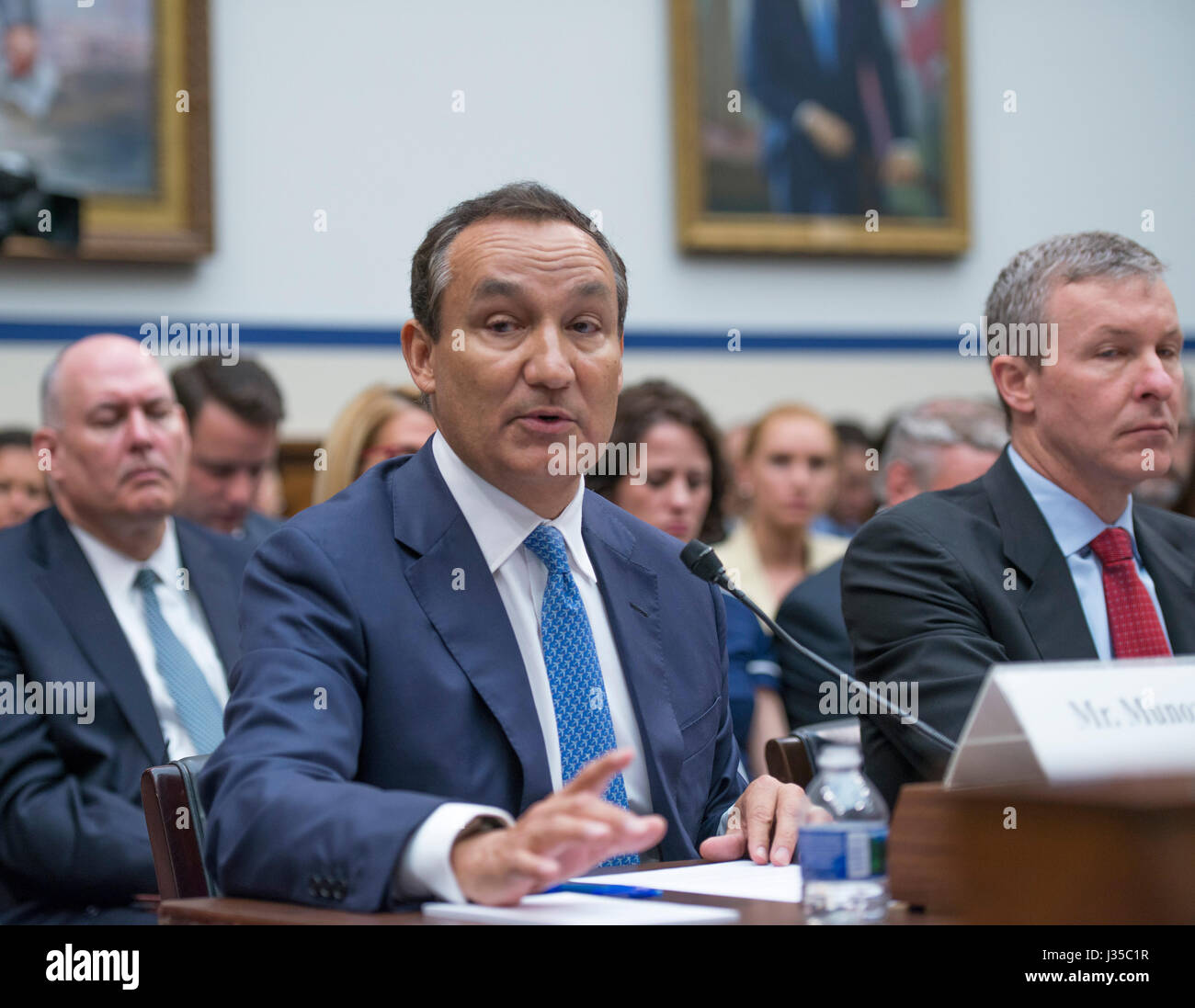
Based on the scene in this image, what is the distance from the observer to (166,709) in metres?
3.06

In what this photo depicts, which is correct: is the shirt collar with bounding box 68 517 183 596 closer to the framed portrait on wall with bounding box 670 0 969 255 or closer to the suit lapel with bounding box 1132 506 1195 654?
the suit lapel with bounding box 1132 506 1195 654

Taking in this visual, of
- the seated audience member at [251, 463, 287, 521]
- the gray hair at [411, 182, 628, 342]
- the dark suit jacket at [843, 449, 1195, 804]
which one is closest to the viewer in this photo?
the gray hair at [411, 182, 628, 342]

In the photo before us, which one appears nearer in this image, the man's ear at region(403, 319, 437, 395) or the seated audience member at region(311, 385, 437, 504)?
the man's ear at region(403, 319, 437, 395)

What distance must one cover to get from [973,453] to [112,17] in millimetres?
4146

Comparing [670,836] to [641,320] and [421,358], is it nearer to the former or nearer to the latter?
[421,358]

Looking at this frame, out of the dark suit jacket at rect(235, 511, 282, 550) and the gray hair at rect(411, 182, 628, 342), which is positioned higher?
the gray hair at rect(411, 182, 628, 342)

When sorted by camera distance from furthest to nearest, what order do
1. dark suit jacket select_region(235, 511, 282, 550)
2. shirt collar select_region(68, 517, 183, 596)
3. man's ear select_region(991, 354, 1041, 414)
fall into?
dark suit jacket select_region(235, 511, 282, 550) < shirt collar select_region(68, 517, 183, 596) < man's ear select_region(991, 354, 1041, 414)

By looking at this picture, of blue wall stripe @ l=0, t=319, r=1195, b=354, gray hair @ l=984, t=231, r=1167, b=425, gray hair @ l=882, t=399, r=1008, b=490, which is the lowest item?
gray hair @ l=882, t=399, r=1008, b=490

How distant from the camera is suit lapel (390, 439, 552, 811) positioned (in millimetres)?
1752

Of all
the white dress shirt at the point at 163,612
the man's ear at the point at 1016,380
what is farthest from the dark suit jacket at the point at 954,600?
the white dress shirt at the point at 163,612

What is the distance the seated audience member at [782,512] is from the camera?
177 inches

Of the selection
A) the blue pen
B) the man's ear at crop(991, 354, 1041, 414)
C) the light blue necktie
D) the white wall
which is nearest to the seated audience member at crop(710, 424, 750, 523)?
the white wall

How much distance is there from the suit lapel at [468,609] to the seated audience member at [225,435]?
2.35m

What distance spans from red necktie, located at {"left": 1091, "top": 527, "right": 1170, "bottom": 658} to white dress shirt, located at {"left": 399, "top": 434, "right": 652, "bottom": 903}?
78 cm
